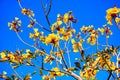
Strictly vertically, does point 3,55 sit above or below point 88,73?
above

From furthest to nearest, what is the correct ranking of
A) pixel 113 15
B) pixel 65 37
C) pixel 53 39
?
pixel 65 37, pixel 53 39, pixel 113 15

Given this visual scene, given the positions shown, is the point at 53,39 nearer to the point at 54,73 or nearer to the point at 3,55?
the point at 54,73

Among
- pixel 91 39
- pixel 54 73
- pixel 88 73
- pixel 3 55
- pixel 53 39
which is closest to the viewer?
pixel 53 39

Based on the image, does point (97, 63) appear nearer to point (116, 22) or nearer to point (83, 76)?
point (83, 76)

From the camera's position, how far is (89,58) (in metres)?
4.29

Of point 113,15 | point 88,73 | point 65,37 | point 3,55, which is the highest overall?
point 65,37

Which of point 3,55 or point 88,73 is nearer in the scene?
point 88,73

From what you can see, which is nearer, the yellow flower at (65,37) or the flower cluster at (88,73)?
the flower cluster at (88,73)

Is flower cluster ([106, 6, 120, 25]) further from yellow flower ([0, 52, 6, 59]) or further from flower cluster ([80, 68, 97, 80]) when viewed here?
yellow flower ([0, 52, 6, 59])

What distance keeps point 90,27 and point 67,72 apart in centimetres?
237

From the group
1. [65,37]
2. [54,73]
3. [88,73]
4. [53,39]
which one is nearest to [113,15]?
[53,39]

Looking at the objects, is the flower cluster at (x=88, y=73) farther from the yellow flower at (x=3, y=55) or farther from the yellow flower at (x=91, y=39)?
the yellow flower at (x=91, y=39)

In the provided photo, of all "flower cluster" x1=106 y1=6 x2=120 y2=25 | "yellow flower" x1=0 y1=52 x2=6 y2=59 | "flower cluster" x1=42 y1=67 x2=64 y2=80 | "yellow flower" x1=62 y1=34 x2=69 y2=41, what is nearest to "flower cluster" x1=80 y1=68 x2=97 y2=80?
"flower cluster" x1=42 y1=67 x2=64 y2=80

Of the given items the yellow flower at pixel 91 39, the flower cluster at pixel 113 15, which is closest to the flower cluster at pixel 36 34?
the yellow flower at pixel 91 39
